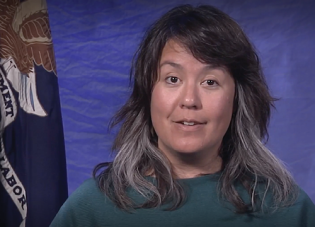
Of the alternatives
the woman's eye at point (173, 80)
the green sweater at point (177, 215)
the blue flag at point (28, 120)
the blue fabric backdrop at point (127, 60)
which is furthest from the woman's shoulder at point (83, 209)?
the blue fabric backdrop at point (127, 60)

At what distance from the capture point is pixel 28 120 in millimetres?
1665

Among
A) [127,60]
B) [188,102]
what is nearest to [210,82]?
[188,102]

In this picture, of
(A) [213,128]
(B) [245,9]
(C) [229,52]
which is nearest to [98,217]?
(A) [213,128]

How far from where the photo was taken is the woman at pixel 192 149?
48.7 inches

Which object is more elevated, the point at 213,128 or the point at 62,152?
the point at 213,128

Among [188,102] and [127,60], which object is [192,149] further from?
[127,60]

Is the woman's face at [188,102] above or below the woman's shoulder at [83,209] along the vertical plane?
above

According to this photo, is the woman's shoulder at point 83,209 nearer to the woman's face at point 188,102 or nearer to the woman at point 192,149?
the woman at point 192,149

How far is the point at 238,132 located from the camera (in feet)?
4.56

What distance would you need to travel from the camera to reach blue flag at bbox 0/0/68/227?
5.33ft

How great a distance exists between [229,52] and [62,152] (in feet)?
2.39

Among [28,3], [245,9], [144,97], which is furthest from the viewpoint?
[245,9]

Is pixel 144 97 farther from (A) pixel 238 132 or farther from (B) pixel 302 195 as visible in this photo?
(B) pixel 302 195

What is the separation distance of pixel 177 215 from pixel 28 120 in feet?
2.20
